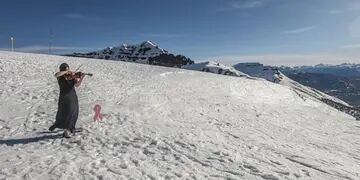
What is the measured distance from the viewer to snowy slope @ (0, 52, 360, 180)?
12.5 metres

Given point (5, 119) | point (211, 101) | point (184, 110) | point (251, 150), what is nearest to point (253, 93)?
point (211, 101)

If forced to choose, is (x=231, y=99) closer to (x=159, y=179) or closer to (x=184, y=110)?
(x=184, y=110)

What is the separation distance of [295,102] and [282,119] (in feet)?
41.0

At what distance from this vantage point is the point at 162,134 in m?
17.1

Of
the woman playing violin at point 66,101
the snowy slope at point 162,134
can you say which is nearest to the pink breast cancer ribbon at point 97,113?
the snowy slope at point 162,134

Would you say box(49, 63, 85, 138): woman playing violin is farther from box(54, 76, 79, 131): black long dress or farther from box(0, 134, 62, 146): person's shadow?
box(0, 134, 62, 146): person's shadow

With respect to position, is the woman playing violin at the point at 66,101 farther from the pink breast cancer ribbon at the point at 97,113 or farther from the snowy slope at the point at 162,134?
the pink breast cancer ribbon at the point at 97,113

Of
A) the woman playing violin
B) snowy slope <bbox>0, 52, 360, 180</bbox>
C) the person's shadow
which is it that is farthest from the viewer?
the woman playing violin

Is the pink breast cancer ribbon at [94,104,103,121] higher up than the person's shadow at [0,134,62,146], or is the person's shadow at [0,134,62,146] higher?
the pink breast cancer ribbon at [94,104,103,121]

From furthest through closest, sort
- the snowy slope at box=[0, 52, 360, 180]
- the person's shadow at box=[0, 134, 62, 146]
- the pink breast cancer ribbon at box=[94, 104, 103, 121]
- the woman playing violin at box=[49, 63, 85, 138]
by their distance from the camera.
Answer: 1. the pink breast cancer ribbon at box=[94, 104, 103, 121]
2. the woman playing violin at box=[49, 63, 85, 138]
3. the person's shadow at box=[0, 134, 62, 146]
4. the snowy slope at box=[0, 52, 360, 180]

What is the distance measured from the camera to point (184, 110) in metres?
24.7

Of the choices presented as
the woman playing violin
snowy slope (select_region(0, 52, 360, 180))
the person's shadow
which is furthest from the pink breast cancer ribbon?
the woman playing violin

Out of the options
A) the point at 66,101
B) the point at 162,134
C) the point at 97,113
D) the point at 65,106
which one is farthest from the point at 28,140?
the point at 162,134

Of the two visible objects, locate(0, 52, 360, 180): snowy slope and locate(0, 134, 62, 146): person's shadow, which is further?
locate(0, 134, 62, 146): person's shadow
